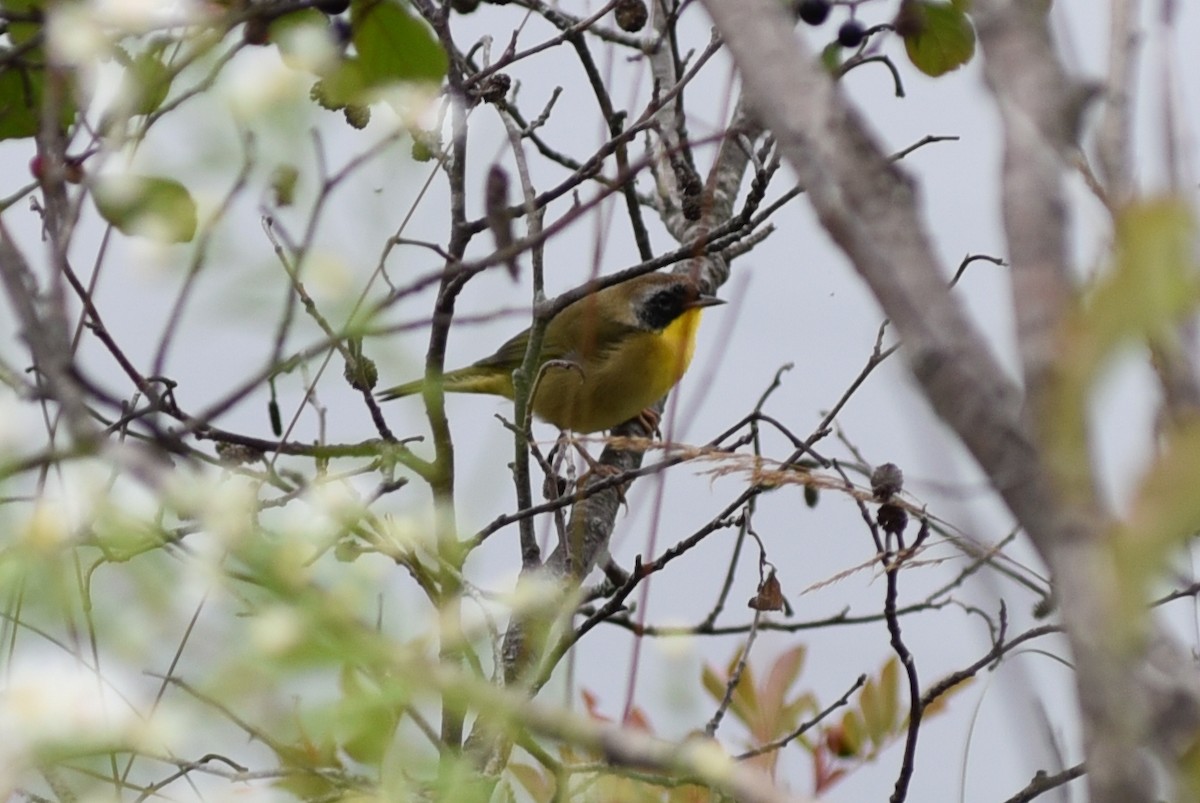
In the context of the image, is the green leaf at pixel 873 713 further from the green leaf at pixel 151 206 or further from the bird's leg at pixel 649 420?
the bird's leg at pixel 649 420

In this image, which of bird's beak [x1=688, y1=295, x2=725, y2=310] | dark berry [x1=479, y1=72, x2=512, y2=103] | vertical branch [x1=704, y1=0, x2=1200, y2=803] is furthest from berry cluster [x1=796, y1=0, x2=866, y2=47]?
bird's beak [x1=688, y1=295, x2=725, y2=310]

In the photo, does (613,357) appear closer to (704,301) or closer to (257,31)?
(704,301)

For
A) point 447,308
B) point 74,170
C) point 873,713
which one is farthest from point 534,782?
point 74,170

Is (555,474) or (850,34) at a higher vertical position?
(850,34)

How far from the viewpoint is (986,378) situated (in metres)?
0.43

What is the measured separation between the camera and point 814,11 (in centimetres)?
196

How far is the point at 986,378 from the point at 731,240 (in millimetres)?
1381

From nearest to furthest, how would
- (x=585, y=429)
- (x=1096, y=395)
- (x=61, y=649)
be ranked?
1. (x=1096, y=395)
2. (x=61, y=649)
3. (x=585, y=429)

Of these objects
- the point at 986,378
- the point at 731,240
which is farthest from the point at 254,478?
the point at 731,240

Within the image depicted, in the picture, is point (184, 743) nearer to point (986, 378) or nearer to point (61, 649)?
point (61, 649)

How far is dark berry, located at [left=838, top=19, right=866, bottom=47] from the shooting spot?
6.08ft

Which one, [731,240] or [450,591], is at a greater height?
[731,240]

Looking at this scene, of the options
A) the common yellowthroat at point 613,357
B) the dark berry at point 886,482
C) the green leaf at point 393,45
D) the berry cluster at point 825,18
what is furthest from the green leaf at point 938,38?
the common yellowthroat at point 613,357

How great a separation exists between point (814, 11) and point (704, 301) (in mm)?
1572
